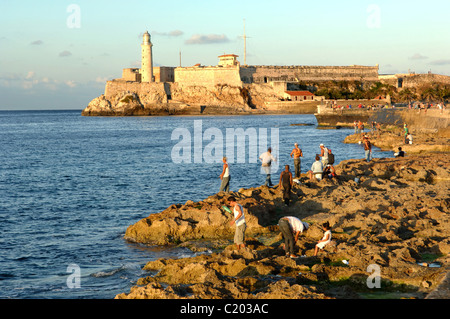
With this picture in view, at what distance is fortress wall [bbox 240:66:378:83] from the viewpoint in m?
125

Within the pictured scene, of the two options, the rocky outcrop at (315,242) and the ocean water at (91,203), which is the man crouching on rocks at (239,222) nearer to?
the rocky outcrop at (315,242)

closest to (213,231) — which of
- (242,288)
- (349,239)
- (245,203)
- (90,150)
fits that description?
(245,203)

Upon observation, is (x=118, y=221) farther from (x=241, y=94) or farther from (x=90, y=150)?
(x=241, y=94)

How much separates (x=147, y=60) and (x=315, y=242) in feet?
353

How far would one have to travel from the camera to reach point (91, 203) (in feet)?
70.9

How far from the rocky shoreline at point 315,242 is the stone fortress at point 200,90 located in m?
97.6

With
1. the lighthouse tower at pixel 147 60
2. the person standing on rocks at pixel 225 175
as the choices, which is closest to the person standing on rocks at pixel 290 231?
the person standing on rocks at pixel 225 175

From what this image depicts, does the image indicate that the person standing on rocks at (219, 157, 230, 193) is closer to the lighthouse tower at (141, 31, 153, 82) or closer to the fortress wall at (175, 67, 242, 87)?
the lighthouse tower at (141, 31, 153, 82)

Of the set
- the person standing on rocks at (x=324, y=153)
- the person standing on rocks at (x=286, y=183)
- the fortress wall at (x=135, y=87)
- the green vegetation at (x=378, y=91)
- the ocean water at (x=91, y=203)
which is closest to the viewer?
the ocean water at (x=91, y=203)

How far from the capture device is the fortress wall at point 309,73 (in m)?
125
